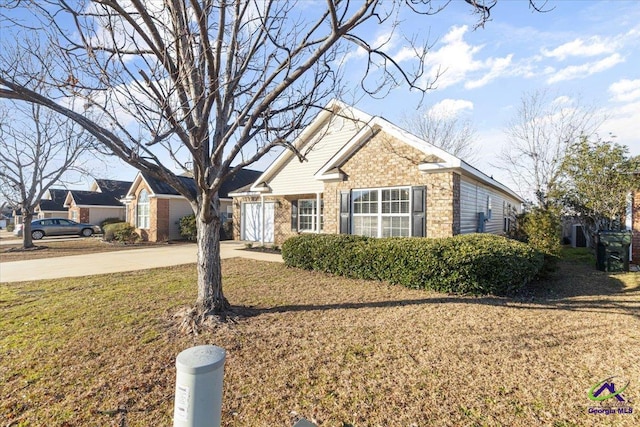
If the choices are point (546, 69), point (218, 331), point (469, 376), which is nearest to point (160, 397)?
Result: point (218, 331)

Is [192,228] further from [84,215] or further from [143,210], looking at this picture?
[84,215]

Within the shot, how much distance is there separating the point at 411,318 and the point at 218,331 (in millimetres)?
3177

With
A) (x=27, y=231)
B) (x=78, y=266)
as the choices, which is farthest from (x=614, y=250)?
(x=27, y=231)

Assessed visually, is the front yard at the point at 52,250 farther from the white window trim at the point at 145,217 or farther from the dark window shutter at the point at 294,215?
the dark window shutter at the point at 294,215

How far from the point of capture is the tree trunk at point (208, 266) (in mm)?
5246

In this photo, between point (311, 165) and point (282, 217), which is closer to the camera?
point (311, 165)

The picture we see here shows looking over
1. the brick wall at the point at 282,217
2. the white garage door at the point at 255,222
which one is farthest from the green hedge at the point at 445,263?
the white garage door at the point at 255,222

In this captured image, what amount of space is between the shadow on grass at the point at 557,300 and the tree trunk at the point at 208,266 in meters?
0.68

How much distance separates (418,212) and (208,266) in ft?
22.3

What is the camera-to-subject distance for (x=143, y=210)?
22672 mm

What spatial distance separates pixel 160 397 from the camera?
318cm

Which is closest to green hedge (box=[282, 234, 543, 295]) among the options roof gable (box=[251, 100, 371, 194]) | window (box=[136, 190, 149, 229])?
roof gable (box=[251, 100, 371, 194])

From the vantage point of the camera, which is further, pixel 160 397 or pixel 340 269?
pixel 340 269

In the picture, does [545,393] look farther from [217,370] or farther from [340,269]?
[340,269]
